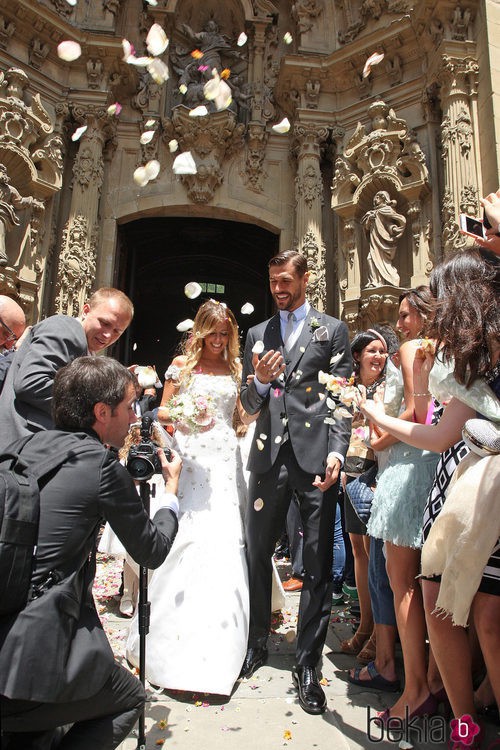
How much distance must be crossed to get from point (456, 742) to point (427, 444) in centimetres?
110

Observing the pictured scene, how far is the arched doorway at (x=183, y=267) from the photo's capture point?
1082 cm

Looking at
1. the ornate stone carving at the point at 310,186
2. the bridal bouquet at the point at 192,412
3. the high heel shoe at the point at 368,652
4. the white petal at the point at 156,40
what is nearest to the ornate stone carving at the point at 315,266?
the ornate stone carving at the point at 310,186

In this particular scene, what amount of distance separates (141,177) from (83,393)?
27.2 feet

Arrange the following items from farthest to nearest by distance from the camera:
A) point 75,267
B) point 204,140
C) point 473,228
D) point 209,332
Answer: point 204,140
point 75,267
point 209,332
point 473,228

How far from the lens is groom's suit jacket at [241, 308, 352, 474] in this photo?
2982mm

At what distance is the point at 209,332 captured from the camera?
3.80 meters

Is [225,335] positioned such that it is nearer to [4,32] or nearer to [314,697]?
[314,697]

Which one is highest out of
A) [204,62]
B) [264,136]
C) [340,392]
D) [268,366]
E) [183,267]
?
[204,62]

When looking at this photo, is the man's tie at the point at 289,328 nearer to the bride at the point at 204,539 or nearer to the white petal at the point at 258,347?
the white petal at the point at 258,347

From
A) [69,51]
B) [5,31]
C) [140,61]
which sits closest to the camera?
[140,61]

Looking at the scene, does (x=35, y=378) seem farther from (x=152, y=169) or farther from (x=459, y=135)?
(x=152, y=169)

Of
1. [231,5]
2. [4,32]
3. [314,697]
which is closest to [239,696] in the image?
[314,697]

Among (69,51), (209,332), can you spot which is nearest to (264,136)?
(69,51)

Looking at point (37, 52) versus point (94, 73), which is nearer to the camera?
point (37, 52)
